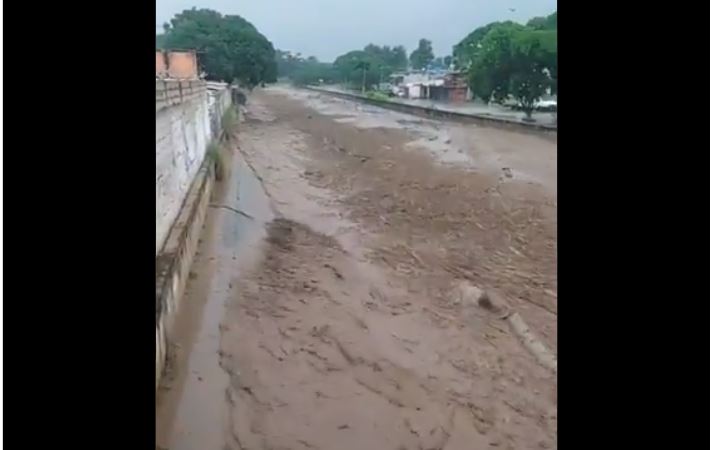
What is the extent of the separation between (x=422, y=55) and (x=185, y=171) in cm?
80

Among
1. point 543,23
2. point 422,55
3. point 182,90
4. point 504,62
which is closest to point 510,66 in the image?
point 504,62

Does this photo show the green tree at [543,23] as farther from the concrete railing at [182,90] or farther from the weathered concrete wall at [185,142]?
the weathered concrete wall at [185,142]

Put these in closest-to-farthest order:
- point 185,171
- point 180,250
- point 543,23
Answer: point 543,23 → point 180,250 → point 185,171

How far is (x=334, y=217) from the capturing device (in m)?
2.23

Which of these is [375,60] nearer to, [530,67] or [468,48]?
[468,48]

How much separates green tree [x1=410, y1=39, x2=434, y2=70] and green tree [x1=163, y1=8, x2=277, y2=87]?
0.42 metres

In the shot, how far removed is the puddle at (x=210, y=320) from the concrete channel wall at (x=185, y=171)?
6 centimetres

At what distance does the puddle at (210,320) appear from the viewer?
122 centimetres

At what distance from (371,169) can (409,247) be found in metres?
0.37

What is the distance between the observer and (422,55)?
1.75 metres
